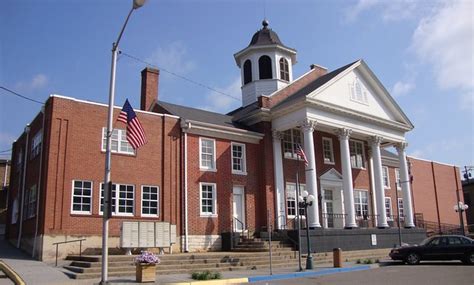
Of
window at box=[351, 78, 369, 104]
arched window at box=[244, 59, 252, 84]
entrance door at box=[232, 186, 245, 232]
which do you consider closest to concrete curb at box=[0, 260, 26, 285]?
entrance door at box=[232, 186, 245, 232]

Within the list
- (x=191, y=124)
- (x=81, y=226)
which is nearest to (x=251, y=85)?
(x=191, y=124)

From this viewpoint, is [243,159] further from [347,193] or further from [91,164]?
[91,164]

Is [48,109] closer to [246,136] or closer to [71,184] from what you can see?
[71,184]

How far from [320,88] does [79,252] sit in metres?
16.3

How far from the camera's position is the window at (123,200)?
22.5m

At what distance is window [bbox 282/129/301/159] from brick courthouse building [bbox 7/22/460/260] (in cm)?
13

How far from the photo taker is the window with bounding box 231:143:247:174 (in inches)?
1084

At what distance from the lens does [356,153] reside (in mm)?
34062

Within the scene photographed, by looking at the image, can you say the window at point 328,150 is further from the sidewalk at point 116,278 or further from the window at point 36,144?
the window at point 36,144

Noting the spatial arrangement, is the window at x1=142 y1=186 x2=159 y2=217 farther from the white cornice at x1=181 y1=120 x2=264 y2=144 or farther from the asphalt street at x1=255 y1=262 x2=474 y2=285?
the asphalt street at x1=255 y1=262 x2=474 y2=285

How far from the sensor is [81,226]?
21188 millimetres

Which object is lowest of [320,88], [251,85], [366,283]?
[366,283]

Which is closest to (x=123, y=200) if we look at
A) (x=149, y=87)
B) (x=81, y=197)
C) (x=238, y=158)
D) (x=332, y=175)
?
(x=81, y=197)

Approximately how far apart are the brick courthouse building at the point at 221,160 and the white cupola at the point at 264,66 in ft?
0.26
